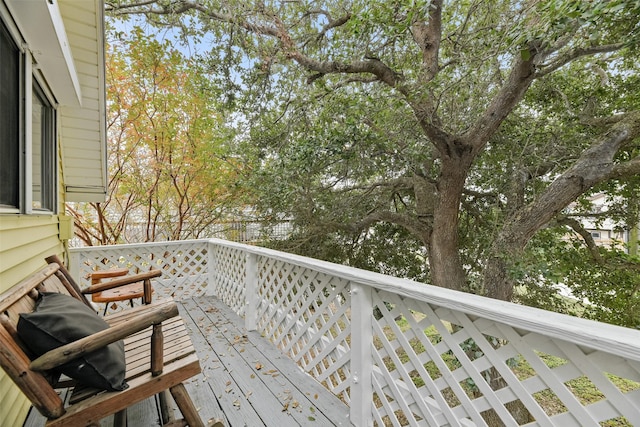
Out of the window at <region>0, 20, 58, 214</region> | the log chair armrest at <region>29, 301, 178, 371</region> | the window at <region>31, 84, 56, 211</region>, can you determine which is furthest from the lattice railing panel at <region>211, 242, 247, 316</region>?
the log chair armrest at <region>29, 301, 178, 371</region>

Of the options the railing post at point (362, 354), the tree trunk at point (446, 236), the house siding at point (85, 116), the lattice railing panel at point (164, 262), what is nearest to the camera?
the railing post at point (362, 354)

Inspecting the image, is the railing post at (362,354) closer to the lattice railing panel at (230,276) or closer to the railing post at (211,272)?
the lattice railing panel at (230,276)

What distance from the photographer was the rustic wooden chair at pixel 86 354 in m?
1.15

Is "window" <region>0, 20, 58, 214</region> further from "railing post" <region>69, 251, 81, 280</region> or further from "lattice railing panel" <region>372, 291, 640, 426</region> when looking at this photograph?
"railing post" <region>69, 251, 81, 280</region>

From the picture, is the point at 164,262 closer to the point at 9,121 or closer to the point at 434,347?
the point at 9,121

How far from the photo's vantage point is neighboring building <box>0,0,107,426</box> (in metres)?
1.62

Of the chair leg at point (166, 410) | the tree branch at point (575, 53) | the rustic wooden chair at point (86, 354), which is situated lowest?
the chair leg at point (166, 410)

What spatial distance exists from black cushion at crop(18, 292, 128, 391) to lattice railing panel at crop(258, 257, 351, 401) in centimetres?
125

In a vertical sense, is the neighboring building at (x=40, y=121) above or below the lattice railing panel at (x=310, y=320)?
above

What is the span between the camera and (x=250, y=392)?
2.19m

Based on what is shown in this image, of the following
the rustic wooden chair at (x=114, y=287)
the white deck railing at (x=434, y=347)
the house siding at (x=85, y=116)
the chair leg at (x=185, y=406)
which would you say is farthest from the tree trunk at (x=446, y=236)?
the house siding at (x=85, y=116)

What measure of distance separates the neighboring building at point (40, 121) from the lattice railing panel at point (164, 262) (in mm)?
704

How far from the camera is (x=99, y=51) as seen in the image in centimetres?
287

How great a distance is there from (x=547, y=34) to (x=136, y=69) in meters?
6.31
